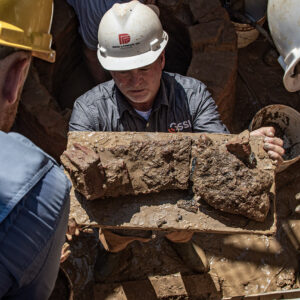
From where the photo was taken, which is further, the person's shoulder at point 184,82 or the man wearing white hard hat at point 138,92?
the person's shoulder at point 184,82

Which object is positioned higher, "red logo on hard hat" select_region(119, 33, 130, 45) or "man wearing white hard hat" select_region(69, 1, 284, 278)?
"red logo on hard hat" select_region(119, 33, 130, 45)

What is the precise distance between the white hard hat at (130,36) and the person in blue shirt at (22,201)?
1.02 metres

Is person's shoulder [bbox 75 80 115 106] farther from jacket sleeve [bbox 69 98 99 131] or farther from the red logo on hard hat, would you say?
the red logo on hard hat

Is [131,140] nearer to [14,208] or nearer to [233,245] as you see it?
[14,208]

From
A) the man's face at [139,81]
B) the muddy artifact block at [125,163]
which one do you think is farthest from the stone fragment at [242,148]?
the man's face at [139,81]

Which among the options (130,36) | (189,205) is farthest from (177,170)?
(130,36)

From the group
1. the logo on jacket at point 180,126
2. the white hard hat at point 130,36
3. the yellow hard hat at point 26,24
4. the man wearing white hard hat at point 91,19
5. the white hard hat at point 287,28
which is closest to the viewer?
the yellow hard hat at point 26,24

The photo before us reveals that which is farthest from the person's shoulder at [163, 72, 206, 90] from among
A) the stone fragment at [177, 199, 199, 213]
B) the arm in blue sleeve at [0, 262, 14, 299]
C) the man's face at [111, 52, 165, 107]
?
the arm in blue sleeve at [0, 262, 14, 299]

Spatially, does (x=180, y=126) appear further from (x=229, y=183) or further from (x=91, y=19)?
(x=91, y=19)

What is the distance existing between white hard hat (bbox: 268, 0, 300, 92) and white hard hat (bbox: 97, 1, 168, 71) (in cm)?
83

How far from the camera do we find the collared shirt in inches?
103

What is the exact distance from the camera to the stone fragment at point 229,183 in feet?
6.31

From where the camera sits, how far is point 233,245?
11.0 feet

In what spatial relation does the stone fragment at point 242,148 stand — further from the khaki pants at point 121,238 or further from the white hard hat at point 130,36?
the khaki pants at point 121,238
